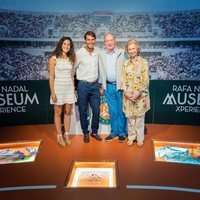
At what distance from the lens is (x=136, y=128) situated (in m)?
4.03

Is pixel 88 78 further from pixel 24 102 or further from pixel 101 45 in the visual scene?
pixel 24 102

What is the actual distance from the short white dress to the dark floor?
68 centimetres

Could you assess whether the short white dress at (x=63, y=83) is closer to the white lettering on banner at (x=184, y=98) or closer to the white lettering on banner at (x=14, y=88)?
the white lettering on banner at (x=14, y=88)

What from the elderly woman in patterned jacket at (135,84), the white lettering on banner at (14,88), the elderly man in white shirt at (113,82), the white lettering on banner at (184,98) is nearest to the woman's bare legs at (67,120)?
the elderly man in white shirt at (113,82)

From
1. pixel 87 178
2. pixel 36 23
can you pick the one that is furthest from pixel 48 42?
pixel 87 178

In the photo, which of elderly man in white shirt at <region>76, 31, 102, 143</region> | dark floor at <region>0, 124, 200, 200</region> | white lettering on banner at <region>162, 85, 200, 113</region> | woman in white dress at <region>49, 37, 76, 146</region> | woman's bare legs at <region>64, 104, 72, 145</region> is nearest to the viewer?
dark floor at <region>0, 124, 200, 200</region>

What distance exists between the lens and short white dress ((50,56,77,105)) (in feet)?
12.4

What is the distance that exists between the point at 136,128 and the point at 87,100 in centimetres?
75

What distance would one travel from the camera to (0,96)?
16.4 ft

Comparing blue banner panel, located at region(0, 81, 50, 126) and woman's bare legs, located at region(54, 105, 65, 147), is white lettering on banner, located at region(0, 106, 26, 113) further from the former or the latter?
woman's bare legs, located at region(54, 105, 65, 147)

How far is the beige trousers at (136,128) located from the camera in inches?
156

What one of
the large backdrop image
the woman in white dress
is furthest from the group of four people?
the large backdrop image

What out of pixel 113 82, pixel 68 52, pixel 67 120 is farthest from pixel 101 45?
pixel 67 120

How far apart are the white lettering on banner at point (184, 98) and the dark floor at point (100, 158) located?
0.55 m
